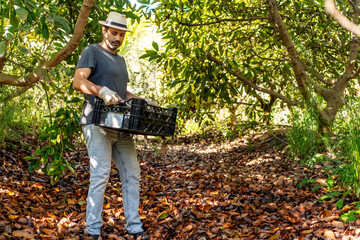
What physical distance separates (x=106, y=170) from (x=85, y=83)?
2.35ft

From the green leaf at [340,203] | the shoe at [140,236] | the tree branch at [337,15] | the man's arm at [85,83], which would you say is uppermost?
the tree branch at [337,15]

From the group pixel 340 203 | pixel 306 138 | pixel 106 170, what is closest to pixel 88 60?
pixel 106 170

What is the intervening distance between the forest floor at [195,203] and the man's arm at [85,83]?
122 centimetres

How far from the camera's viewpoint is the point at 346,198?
316cm

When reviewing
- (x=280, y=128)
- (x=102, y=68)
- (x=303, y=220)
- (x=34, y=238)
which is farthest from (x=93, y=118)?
(x=280, y=128)

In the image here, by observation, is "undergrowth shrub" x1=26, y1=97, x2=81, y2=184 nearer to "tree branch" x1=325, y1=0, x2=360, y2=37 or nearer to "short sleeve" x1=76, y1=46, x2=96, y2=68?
"short sleeve" x1=76, y1=46, x2=96, y2=68

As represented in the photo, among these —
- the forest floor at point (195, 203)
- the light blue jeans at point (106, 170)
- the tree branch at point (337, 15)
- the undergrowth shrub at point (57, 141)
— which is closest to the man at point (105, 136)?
the light blue jeans at point (106, 170)

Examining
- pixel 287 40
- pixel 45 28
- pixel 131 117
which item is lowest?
pixel 131 117

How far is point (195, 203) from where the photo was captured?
3816 millimetres

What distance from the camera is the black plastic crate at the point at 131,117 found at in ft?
8.42

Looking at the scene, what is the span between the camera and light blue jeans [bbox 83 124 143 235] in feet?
9.15

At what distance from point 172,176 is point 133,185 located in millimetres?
2231

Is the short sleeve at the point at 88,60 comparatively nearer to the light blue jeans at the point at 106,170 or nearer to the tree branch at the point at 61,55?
the tree branch at the point at 61,55

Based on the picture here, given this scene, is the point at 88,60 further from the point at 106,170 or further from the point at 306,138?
the point at 306,138
